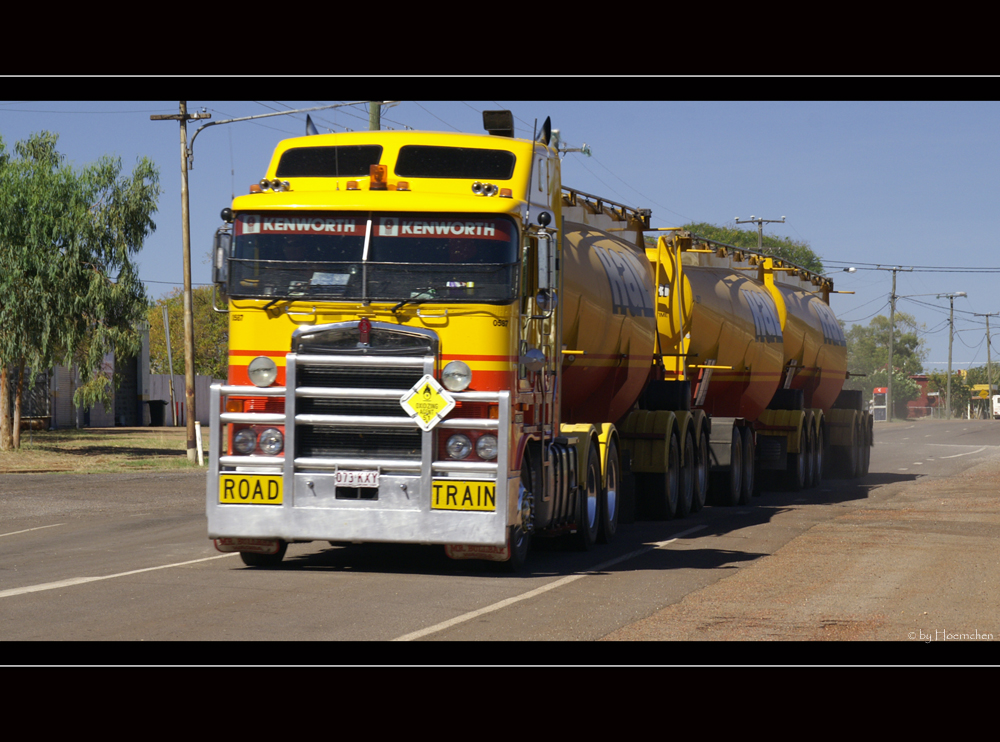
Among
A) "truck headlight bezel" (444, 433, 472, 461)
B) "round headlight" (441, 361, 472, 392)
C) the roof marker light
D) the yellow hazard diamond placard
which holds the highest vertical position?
the roof marker light

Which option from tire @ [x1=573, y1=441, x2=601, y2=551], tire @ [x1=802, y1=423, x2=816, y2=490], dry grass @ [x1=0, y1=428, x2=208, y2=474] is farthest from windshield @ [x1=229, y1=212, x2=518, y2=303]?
dry grass @ [x1=0, y1=428, x2=208, y2=474]

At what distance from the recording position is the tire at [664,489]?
18.7m

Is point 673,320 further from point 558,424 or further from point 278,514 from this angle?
point 278,514

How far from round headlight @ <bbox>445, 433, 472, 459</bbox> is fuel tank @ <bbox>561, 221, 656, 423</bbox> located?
329 cm

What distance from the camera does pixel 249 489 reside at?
1184 cm

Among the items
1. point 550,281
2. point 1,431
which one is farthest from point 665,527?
point 1,431

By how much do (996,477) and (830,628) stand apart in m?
21.2

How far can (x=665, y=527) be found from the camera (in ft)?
59.4

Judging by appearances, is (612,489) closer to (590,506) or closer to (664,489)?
(590,506)

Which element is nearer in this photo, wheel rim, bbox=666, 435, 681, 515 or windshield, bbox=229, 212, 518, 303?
windshield, bbox=229, 212, 518, 303

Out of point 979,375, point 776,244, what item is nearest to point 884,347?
point 979,375

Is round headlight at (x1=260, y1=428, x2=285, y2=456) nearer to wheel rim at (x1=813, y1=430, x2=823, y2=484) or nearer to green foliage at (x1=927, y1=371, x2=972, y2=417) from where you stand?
wheel rim at (x1=813, y1=430, x2=823, y2=484)

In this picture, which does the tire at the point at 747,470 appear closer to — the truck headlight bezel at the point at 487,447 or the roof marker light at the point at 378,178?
the truck headlight bezel at the point at 487,447

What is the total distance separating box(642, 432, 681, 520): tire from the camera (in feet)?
61.3
